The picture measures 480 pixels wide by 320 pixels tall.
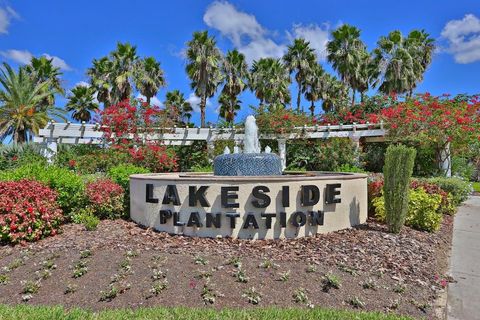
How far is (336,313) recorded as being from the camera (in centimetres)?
385

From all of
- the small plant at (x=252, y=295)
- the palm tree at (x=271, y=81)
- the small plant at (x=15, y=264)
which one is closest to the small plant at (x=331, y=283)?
the small plant at (x=252, y=295)

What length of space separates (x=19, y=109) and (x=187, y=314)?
26520 mm

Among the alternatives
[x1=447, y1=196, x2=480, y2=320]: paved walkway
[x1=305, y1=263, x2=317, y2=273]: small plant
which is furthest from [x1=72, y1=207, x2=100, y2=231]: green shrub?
[x1=447, y1=196, x2=480, y2=320]: paved walkway

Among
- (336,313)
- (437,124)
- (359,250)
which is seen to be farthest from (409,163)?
(437,124)

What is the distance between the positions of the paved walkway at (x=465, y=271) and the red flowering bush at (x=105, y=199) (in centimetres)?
650

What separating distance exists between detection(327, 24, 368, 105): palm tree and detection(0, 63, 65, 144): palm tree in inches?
873

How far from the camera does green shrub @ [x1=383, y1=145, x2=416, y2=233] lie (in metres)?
7.04

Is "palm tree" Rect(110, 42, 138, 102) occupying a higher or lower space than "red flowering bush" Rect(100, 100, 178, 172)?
higher

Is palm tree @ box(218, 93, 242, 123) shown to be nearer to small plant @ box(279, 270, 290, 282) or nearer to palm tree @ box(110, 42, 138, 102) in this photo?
palm tree @ box(110, 42, 138, 102)

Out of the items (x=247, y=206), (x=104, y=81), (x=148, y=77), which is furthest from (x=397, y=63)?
(x=247, y=206)

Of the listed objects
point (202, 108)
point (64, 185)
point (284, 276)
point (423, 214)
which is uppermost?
point (202, 108)

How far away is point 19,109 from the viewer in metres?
25.5

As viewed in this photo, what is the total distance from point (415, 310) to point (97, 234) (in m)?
5.43

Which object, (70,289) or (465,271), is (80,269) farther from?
(465,271)
